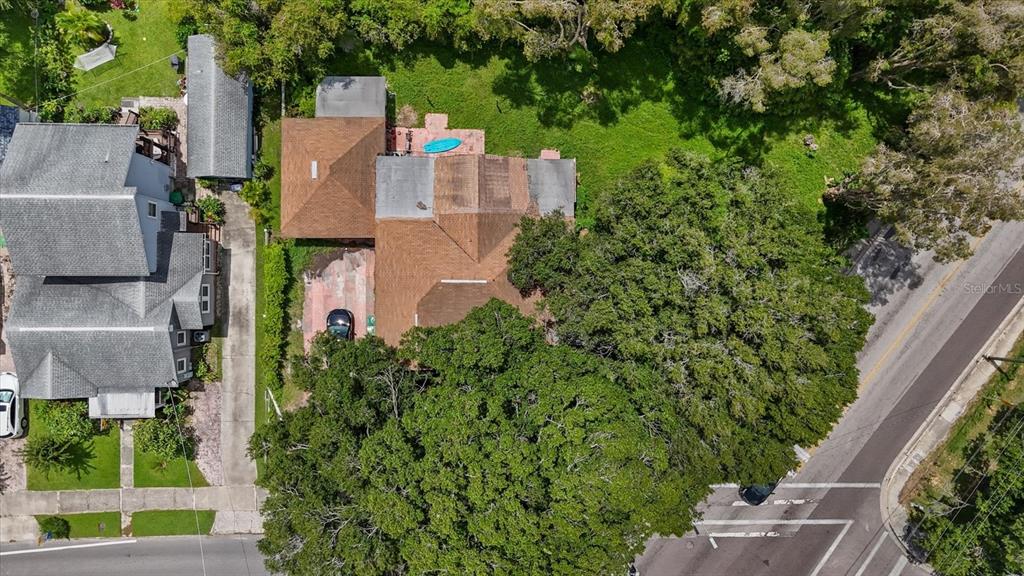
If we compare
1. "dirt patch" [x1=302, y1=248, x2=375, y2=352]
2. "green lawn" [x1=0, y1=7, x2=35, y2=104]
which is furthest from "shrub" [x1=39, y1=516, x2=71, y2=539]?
"green lawn" [x1=0, y1=7, x2=35, y2=104]

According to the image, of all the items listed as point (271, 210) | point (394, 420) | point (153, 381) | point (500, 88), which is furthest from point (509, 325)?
point (153, 381)

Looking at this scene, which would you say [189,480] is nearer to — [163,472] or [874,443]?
[163,472]

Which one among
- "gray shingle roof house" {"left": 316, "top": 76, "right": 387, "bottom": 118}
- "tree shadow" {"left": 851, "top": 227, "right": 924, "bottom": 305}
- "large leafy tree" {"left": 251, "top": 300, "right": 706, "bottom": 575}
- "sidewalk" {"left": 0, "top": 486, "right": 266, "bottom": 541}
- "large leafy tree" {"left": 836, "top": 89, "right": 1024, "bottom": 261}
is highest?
"gray shingle roof house" {"left": 316, "top": 76, "right": 387, "bottom": 118}

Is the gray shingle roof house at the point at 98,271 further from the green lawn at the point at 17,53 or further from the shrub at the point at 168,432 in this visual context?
the green lawn at the point at 17,53

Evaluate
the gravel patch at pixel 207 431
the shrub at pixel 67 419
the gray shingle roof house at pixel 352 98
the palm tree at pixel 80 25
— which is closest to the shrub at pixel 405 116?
the gray shingle roof house at pixel 352 98

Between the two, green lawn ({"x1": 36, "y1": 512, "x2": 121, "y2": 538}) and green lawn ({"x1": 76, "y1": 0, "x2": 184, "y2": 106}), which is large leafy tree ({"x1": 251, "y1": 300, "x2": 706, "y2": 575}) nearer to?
green lawn ({"x1": 36, "y1": 512, "x2": 121, "y2": 538})

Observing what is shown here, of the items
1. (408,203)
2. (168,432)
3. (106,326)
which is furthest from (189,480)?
(408,203)
